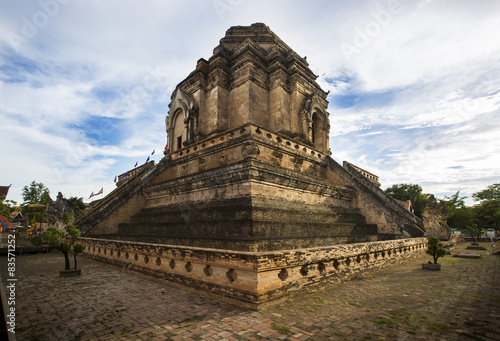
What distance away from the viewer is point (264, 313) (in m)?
4.67

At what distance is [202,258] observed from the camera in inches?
233

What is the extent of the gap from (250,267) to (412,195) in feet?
147

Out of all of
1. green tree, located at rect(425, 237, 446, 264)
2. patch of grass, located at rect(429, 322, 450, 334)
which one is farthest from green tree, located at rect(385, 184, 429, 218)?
patch of grass, located at rect(429, 322, 450, 334)

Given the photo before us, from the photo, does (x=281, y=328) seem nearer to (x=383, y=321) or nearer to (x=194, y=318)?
(x=194, y=318)

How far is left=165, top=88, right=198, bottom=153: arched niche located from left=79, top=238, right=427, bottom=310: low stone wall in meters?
7.91

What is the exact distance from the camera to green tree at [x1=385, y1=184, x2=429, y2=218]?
39.7 meters

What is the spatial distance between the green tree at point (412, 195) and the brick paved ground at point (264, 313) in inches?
1483

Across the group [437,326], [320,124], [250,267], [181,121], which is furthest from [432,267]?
[181,121]

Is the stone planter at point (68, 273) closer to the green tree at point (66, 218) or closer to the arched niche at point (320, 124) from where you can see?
the green tree at point (66, 218)

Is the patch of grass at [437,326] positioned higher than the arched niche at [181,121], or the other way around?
the arched niche at [181,121]

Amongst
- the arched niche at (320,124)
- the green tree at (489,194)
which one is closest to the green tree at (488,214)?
the green tree at (489,194)

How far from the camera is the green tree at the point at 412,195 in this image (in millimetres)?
39656

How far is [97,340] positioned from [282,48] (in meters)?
17.5

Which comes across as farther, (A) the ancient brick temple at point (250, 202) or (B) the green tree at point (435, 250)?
(B) the green tree at point (435, 250)
